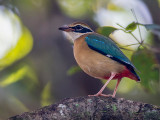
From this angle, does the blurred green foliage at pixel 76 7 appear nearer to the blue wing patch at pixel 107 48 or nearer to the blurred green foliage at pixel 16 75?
Answer: the blurred green foliage at pixel 16 75

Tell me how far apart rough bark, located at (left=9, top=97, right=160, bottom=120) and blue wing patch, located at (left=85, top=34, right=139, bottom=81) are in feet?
4.07

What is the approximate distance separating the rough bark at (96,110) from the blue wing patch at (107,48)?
124 cm

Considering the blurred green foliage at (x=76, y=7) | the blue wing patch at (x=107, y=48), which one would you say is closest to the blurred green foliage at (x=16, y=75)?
the blurred green foliage at (x=76, y=7)

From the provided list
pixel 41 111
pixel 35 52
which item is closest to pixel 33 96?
pixel 35 52

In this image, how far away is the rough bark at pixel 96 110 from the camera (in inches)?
167

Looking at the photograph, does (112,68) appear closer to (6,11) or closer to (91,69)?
(91,69)

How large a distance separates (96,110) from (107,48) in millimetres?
1784

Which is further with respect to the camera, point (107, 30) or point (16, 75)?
point (16, 75)

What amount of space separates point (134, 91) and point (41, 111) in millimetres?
7003

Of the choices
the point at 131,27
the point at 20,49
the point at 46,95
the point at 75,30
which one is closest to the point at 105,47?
the point at 131,27

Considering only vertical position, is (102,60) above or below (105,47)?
below

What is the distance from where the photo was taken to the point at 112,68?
558cm

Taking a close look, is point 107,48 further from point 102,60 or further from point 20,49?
point 20,49

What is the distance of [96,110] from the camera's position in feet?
14.4
